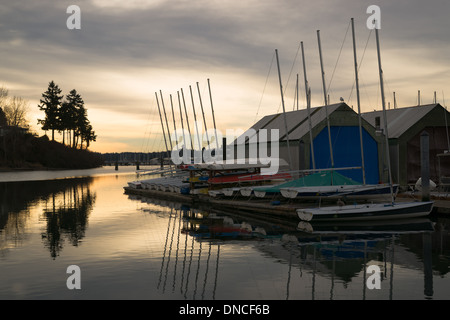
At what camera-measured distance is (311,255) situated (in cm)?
1875

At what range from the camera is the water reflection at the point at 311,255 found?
14258 millimetres

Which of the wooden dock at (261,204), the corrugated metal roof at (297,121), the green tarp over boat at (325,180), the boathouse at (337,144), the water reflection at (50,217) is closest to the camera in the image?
the water reflection at (50,217)

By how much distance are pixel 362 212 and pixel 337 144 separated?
57.5 ft

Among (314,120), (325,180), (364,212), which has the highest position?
(314,120)

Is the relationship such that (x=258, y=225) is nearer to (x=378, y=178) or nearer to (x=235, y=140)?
(x=378, y=178)

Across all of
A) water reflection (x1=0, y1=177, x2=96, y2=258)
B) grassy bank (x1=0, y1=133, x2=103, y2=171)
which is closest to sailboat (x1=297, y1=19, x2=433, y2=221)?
water reflection (x1=0, y1=177, x2=96, y2=258)

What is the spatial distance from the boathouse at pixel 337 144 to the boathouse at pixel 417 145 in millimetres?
1495

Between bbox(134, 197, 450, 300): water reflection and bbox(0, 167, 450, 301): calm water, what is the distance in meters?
0.04

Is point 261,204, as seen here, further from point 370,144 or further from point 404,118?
point 404,118

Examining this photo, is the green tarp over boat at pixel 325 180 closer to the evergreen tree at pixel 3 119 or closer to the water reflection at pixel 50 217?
the water reflection at pixel 50 217

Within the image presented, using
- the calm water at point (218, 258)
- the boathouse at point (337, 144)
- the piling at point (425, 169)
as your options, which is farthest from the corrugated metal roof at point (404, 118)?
the calm water at point (218, 258)

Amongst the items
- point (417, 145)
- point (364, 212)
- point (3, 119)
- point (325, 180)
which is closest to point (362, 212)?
point (364, 212)

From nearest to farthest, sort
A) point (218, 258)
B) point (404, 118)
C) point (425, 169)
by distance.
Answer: point (218, 258) < point (425, 169) < point (404, 118)
